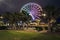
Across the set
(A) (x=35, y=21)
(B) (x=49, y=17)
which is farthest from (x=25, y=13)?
(B) (x=49, y=17)

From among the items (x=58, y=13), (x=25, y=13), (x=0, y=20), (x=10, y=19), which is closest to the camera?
(x=58, y=13)

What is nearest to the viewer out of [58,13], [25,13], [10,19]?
[58,13]

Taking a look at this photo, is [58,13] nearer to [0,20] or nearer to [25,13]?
[25,13]

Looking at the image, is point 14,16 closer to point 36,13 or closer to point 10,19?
point 10,19

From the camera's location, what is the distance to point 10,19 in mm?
98625

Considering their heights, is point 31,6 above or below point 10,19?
above

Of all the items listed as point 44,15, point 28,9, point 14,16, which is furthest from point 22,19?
point 44,15

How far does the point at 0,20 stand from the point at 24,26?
2005cm

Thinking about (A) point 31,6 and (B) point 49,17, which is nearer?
(B) point 49,17

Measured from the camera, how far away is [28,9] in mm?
111500

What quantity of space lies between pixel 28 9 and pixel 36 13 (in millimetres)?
4931

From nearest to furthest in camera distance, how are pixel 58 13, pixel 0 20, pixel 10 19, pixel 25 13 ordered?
pixel 58 13
pixel 10 19
pixel 25 13
pixel 0 20

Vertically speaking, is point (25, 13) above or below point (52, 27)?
above

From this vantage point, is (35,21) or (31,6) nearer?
(31,6)
